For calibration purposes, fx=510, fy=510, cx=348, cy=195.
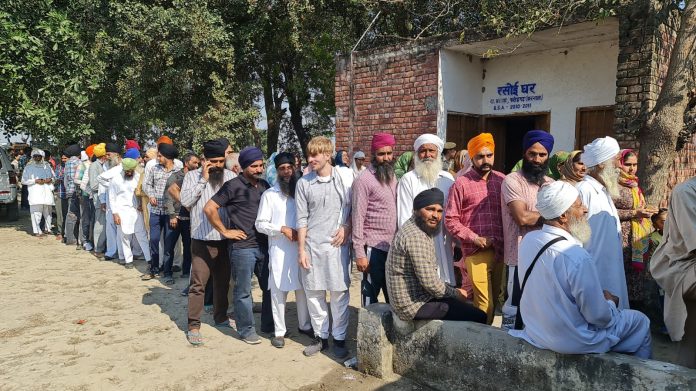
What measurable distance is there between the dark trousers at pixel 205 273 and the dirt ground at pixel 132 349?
29cm

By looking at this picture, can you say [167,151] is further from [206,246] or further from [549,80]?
[549,80]

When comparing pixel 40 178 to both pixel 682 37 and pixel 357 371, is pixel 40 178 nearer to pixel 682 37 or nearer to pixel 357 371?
pixel 357 371

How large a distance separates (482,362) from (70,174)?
869cm

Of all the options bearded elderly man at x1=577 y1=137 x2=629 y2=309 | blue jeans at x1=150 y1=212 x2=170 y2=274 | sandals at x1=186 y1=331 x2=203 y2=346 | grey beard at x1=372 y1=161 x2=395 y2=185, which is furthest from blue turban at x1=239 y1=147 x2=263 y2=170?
blue jeans at x1=150 y1=212 x2=170 y2=274

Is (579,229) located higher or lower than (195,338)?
higher

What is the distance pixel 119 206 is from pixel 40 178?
176 inches

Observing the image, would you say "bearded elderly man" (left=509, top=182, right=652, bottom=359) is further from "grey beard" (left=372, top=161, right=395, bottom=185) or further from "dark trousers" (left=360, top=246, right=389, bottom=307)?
"grey beard" (left=372, top=161, right=395, bottom=185)

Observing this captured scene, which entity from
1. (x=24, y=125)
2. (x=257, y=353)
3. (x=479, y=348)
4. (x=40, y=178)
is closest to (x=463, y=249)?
(x=479, y=348)

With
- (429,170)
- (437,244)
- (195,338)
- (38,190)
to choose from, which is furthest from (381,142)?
(38,190)

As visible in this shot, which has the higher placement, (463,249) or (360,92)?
(360,92)

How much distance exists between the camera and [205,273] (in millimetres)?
4938

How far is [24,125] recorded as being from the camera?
11336mm

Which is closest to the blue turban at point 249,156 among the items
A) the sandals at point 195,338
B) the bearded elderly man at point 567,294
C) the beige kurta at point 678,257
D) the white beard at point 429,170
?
the white beard at point 429,170

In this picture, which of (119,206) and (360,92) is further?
(360,92)
